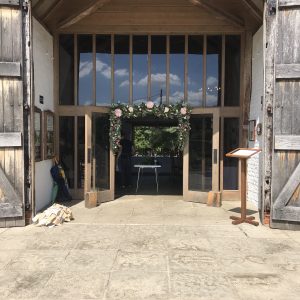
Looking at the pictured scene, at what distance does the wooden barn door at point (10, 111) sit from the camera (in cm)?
584

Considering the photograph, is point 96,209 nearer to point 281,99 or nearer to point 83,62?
point 83,62

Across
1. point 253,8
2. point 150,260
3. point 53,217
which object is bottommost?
point 150,260

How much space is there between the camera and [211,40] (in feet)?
A: 27.5

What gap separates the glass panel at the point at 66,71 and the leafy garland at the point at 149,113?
1.16 m

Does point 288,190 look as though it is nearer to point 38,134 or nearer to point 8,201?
point 8,201

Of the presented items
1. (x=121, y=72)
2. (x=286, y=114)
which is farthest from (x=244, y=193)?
(x=121, y=72)

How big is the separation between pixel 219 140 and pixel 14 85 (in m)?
4.43

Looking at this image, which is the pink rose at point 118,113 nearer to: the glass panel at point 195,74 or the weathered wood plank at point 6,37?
the glass panel at point 195,74

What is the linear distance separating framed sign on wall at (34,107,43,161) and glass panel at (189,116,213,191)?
3088 mm

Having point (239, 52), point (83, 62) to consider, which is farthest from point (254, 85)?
point (83, 62)

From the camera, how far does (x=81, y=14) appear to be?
7871mm

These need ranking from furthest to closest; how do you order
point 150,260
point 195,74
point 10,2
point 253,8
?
point 195,74, point 253,8, point 10,2, point 150,260

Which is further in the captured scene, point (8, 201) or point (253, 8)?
point (253, 8)

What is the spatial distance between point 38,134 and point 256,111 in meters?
4.25
